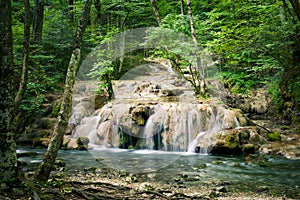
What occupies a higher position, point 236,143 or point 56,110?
point 56,110

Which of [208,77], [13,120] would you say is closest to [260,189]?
[13,120]

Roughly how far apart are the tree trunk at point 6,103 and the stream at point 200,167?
3.42 meters

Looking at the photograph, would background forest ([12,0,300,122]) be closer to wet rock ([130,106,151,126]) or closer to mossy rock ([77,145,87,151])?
mossy rock ([77,145,87,151])

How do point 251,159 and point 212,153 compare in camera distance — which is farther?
point 212,153

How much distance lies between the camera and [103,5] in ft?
56.4

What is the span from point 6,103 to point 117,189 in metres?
2.37

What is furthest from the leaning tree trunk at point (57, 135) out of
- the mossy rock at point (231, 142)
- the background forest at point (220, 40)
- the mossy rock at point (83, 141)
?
the mossy rock at point (83, 141)

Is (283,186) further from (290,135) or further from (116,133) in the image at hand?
(116,133)

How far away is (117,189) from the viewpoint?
452cm

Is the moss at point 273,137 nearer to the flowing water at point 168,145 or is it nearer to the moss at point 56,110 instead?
the flowing water at point 168,145

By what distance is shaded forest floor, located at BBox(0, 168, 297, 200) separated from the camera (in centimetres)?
327

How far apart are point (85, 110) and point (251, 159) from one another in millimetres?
8740

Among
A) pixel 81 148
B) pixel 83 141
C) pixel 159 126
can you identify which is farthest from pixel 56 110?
pixel 159 126

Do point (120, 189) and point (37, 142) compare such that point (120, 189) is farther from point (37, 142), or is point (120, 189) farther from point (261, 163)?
point (37, 142)
